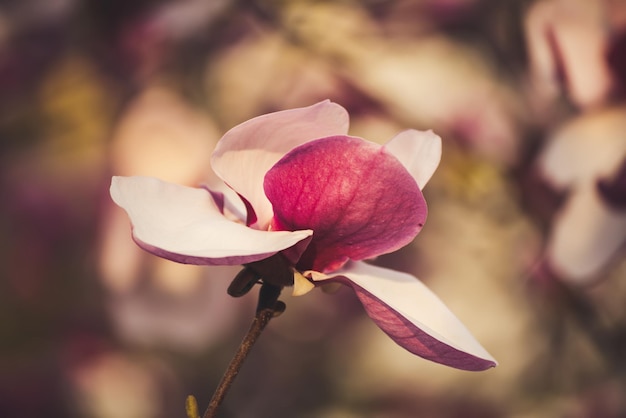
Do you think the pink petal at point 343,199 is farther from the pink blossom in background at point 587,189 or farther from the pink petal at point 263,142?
the pink blossom in background at point 587,189

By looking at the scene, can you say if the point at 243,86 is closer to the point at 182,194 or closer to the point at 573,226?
the point at 573,226

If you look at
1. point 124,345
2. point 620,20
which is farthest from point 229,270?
point 620,20

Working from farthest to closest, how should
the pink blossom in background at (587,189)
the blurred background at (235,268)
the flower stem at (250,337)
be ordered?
1. the blurred background at (235,268)
2. the pink blossom in background at (587,189)
3. the flower stem at (250,337)

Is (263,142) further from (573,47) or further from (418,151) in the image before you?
(573,47)

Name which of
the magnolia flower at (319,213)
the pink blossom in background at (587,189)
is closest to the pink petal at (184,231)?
the magnolia flower at (319,213)

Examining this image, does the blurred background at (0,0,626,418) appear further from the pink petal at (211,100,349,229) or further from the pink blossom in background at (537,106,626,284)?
the pink petal at (211,100,349,229)

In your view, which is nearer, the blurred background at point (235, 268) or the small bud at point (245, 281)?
the small bud at point (245, 281)

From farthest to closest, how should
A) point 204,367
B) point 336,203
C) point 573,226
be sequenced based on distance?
point 204,367
point 573,226
point 336,203

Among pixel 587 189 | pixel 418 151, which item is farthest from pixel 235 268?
pixel 418 151
